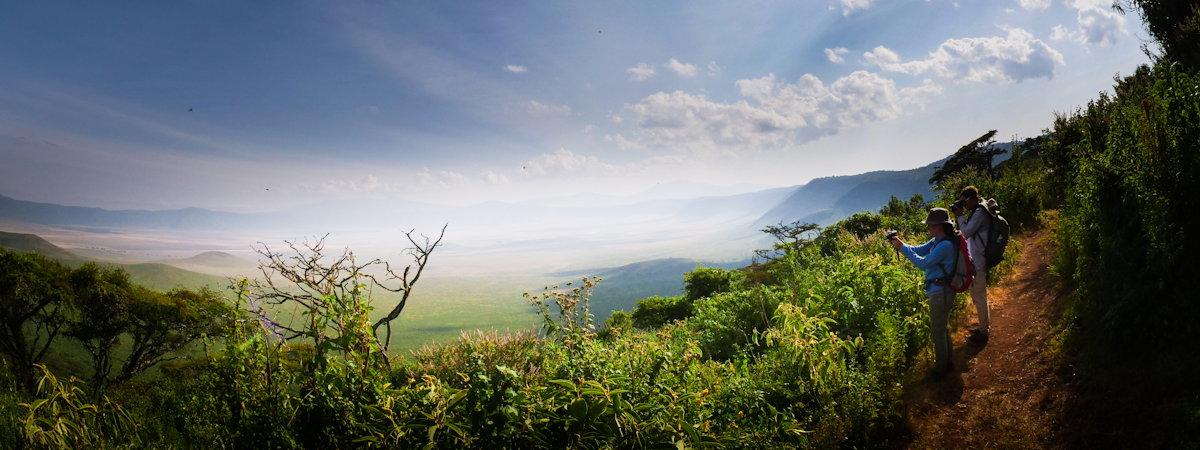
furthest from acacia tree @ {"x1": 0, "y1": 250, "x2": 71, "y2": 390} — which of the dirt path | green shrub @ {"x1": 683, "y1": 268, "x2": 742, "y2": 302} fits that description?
green shrub @ {"x1": 683, "y1": 268, "x2": 742, "y2": 302}

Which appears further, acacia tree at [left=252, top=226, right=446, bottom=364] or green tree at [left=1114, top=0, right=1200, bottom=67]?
green tree at [left=1114, top=0, right=1200, bottom=67]

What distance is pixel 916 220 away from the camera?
1513 centimetres

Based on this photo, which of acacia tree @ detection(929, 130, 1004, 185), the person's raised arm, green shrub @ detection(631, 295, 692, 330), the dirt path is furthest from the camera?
acacia tree @ detection(929, 130, 1004, 185)

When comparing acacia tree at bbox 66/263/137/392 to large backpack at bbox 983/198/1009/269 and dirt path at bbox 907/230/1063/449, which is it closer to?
dirt path at bbox 907/230/1063/449

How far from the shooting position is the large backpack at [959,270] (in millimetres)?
5379

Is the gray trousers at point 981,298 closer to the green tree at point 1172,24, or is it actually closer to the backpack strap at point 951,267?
the backpack strap at point 951,267

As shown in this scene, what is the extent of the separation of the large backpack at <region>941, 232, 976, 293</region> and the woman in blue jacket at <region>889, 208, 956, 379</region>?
0.03m

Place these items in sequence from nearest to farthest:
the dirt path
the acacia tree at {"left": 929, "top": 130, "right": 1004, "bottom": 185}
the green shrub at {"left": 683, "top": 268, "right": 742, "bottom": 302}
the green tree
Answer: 1. the dirt path
2. the green tree
3. the green shrub at {"left": 683, "top": 268, "right": 742, "bottom": 302}
4. the acacia tree at {"left": 929, "top": 130, "right": 1004, "bottom": 185}

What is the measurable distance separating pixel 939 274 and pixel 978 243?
1771 mm

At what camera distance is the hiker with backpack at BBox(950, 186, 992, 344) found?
6.17 metres

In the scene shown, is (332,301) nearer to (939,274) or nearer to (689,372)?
(689,372)

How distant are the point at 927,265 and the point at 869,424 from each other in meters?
2.13

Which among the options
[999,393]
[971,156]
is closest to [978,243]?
[999,393]

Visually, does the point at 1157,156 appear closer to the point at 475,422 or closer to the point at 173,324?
the point at 475,422
